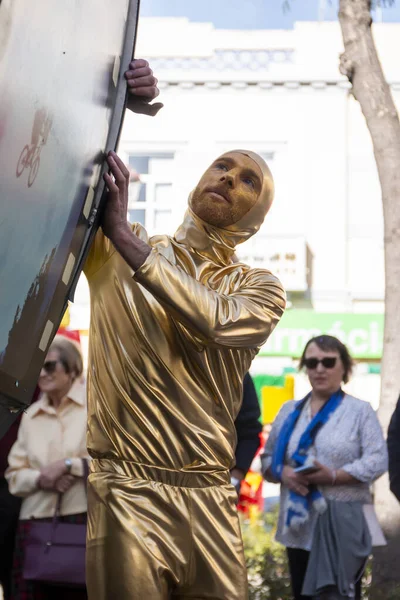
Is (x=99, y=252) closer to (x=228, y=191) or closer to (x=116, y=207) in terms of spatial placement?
(x=116, y=207)

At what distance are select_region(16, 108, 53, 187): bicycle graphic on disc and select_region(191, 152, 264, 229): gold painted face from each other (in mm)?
1436

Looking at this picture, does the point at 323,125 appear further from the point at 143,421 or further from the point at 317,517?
the point at 143,421

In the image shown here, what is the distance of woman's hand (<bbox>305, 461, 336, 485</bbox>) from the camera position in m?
5.58

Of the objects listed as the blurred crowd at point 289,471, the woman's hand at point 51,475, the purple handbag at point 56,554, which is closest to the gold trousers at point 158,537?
the purple handbag at point 56,554

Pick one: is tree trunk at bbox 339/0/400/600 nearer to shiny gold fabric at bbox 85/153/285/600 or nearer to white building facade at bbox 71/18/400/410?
shiny gold fabric at bbox 85/153/285/600

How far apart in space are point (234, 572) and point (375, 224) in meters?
19.3

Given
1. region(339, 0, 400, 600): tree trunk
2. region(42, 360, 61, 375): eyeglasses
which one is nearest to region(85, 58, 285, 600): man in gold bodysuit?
region(42, 360, 61, 375): eyeglasses

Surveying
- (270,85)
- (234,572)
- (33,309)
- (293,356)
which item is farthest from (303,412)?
(270,85)

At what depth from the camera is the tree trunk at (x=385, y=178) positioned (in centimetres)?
794

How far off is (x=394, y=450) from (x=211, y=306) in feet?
9.38

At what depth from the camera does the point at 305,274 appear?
21656mm

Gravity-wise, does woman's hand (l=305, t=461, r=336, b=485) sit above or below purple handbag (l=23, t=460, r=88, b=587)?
above

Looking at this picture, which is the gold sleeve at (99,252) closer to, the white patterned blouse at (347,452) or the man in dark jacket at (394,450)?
the man in dark jacket at (394,450)

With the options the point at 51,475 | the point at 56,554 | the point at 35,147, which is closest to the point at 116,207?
the point at 35,147
